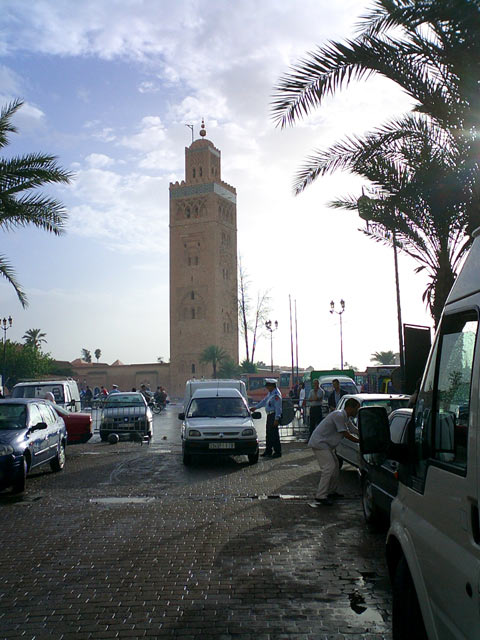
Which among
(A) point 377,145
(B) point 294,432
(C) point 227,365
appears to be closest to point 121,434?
(B) point 294,432

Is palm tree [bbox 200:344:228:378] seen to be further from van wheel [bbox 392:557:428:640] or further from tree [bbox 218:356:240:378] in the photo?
van wheel [bbox 392:557:428:640]

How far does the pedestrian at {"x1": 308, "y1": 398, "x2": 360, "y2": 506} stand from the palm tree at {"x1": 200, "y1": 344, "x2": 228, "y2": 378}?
7838cm

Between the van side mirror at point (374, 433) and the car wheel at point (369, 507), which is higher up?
the van side mirror at point (374, 433)

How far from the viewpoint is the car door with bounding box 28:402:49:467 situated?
11199 mm

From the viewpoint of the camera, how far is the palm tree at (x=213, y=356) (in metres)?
89.0

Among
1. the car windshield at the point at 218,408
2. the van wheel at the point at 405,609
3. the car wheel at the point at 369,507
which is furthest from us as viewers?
the car windshield at the point at 218,408

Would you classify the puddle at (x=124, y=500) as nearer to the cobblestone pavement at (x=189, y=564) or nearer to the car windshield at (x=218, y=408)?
the cobblestone pavement at (x=189, y=564)

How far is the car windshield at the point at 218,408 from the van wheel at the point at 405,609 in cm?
1158

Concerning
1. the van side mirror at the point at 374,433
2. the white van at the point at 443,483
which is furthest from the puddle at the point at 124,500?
the van side mirror at the point at 374,433

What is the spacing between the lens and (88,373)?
9250 cm

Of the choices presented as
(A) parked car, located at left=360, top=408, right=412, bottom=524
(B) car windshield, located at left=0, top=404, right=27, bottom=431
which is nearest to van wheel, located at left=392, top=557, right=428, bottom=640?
(A) parked car, located at left=360, top=408, right=412, bottom=524

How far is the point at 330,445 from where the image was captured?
9820 millimetres

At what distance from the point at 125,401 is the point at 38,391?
2.85m

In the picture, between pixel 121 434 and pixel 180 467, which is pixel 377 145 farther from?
pixel 121 434
